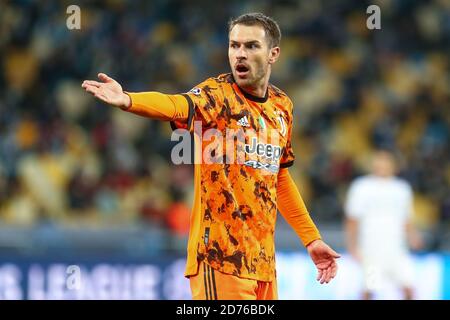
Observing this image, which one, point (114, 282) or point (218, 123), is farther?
point (114, 282)

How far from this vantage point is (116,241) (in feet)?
38.7

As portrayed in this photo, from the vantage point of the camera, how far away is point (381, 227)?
11086mm

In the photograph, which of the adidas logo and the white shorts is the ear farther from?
the white shorts

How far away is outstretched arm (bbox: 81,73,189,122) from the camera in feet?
15.2

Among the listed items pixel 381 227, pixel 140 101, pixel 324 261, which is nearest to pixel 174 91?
pixel 381 227

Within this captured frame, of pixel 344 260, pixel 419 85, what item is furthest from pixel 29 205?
pixel 419 85

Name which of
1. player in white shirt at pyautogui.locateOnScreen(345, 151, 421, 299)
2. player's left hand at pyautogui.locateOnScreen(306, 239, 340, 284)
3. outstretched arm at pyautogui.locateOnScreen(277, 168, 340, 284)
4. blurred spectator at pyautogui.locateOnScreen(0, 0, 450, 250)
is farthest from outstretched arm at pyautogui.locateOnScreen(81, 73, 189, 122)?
blurred spectator at pyautogui.locateOnScreen(0, 0, 450, 250)

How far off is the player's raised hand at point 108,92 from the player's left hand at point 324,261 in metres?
1.65

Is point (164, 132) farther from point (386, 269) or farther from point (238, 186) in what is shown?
point (238, 186)

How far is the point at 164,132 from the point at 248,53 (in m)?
9.02

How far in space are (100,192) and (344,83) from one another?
4335 mm

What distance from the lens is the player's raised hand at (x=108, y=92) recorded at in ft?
15.1

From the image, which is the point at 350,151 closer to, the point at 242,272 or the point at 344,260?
the point at 344,260

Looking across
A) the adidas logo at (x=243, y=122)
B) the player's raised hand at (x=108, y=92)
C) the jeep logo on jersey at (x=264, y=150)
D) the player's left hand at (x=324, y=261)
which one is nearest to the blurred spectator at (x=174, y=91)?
the player's left hand at (x=324, y=261)
